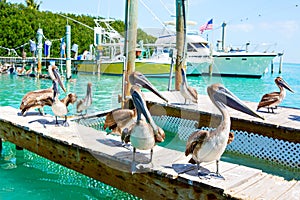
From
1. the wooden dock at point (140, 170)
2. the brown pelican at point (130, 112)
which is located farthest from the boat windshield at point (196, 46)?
Answer: the brown pelican at point (130, 112)

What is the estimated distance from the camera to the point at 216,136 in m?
3.58

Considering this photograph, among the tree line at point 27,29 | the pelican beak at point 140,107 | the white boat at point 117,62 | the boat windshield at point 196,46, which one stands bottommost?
the pelican beak at point 140,107

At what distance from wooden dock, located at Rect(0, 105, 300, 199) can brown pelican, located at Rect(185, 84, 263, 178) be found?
250 millimetres

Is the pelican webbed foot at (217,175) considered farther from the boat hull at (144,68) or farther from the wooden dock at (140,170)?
the boat hull at (144,68)

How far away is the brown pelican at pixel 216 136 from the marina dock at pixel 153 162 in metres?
0.27

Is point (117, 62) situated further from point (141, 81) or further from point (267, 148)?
point (141, 81)

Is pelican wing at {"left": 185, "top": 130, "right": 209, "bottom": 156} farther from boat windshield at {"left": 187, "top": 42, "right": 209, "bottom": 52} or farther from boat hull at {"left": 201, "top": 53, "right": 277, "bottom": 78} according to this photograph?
boat hull at {"left": 201, "top": 53, "right": 277, "bottom": 78}

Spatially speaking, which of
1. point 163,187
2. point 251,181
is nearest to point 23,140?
point 163,187

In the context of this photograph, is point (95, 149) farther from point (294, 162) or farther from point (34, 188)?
point (294, 162)

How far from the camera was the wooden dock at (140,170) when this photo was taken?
3.60 metres

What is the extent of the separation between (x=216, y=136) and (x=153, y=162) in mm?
1046

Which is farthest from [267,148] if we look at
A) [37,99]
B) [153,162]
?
[37,99]

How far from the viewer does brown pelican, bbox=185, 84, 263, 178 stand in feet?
11.8

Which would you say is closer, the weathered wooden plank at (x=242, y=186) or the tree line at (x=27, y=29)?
the weathered wooden plank at (x=242, y=186)
